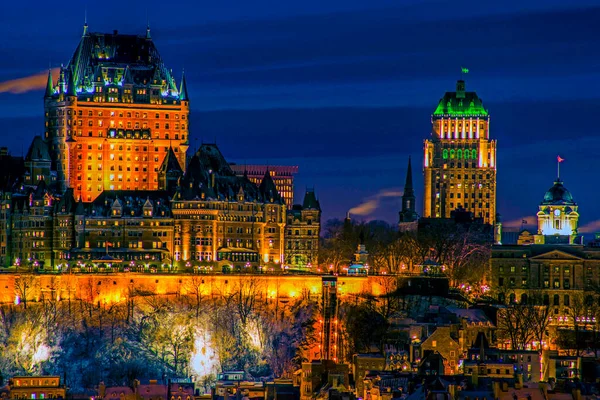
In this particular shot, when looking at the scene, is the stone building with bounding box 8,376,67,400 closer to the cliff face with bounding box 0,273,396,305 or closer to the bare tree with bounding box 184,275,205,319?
the cliff face with bounding box 0,273,396,305

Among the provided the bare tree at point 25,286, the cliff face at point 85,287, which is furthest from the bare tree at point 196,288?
the bare tree at point 25,286

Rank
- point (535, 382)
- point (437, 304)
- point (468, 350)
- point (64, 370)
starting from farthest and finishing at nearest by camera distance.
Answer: point (437, 304)
point (64, 370)
point (468, 350)
point (535, 382)

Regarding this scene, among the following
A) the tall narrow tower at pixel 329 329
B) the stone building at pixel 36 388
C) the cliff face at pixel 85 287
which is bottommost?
the stone building at pixel 36 388

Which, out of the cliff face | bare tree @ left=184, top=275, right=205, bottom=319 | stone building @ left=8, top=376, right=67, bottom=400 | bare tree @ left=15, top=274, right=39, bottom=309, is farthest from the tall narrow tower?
stone building @ left=8, top=376, right=67, bottom=400

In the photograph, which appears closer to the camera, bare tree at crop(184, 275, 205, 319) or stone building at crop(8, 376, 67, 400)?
stone building at crop(8, 376, 67, 400)

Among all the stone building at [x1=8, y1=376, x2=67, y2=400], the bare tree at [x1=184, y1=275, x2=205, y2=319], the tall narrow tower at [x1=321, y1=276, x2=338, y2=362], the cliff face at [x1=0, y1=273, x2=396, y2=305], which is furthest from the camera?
the bare tree at [x1=184, y1=275, x2=205, y2=319]

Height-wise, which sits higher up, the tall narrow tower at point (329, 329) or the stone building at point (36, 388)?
the tall narrow tower at point (329, 329)

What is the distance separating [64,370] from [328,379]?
Answer: 1261 inches

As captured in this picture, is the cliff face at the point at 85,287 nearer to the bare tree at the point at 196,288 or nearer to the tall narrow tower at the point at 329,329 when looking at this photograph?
the bare tree at the point at 196,288

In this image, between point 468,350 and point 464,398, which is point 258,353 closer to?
point 468,350

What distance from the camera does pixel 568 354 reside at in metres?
182

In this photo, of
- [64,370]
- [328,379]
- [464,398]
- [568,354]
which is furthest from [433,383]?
[64,370]

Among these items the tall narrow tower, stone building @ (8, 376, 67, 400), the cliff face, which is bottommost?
stone building @ (8, 376, 67, 400)

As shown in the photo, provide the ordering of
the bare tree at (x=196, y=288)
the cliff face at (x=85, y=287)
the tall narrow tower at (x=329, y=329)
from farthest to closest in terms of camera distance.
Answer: the bare tree at (x=196, y=288), the cliff face at (x=85, y=287), the tall narrow tower at (x=329, y=329)
